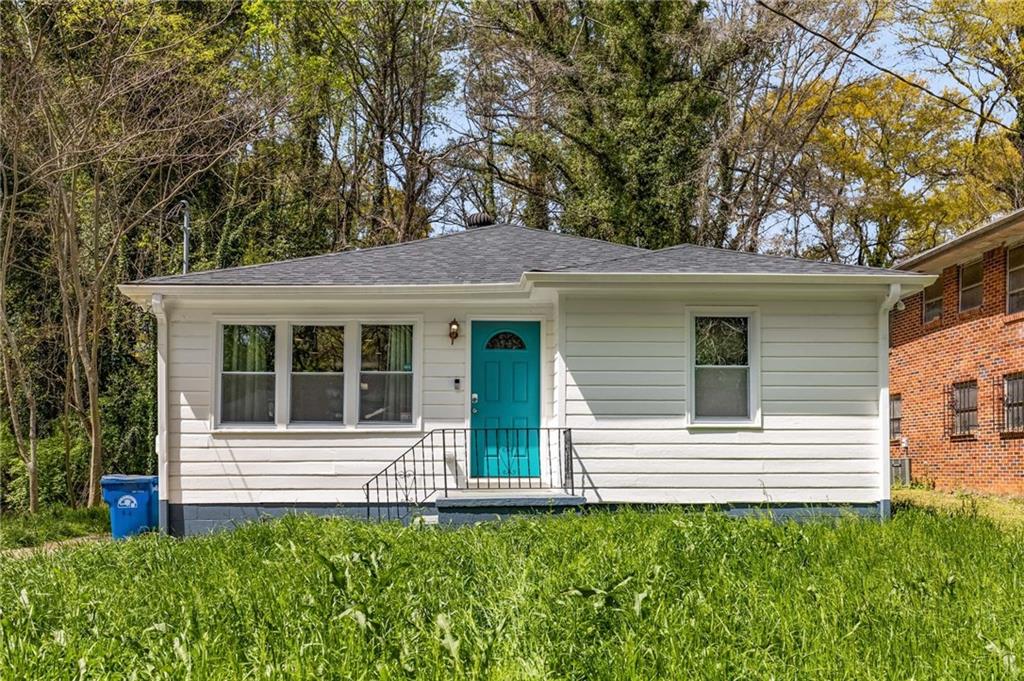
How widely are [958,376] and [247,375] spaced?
43.6 ft

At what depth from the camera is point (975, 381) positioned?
57.6ft

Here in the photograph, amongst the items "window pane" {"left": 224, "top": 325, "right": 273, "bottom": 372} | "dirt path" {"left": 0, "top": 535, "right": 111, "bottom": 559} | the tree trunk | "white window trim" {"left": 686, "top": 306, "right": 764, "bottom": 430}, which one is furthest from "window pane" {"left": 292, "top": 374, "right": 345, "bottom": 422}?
the tree trunk

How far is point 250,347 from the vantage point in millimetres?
11250

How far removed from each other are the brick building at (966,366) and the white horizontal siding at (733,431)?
5.78m

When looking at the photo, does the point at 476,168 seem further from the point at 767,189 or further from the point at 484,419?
the point at 484,419

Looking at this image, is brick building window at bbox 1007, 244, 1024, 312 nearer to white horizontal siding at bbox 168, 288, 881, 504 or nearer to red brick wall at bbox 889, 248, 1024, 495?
red brick wall at bbox 889, 248, 1024, 495

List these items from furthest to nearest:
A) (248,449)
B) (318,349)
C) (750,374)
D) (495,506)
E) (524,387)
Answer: (524,387) < (318,349) < (248,449) < (750,374) < (495,506)

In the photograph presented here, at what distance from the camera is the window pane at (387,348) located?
1130 centimetres

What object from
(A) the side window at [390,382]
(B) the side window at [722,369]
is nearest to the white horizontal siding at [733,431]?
(B) the side window at [722,369]

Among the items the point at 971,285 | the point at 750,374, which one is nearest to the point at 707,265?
the point at 750,374

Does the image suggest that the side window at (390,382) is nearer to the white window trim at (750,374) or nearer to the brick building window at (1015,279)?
the white window trim at (750,374)

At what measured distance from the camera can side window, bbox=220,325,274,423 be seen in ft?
36.7

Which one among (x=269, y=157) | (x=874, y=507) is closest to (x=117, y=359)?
(x=269, y=157)

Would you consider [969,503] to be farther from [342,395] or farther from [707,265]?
[342,395]
